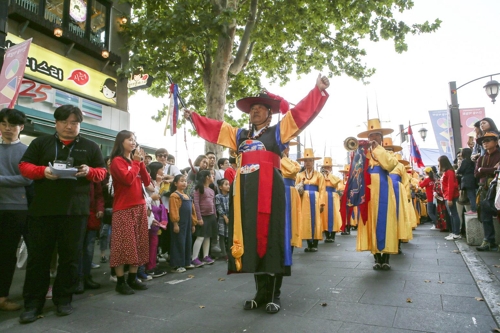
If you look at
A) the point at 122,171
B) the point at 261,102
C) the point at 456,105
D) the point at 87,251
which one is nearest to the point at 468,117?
A: the point at 456,105

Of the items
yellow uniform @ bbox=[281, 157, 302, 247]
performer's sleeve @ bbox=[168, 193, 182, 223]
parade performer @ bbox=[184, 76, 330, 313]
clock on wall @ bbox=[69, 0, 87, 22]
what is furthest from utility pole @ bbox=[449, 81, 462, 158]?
clock on wall @ bbox=[69, 0, 87, 22]

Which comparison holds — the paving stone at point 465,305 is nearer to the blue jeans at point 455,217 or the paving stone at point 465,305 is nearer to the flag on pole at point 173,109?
the flag on pole at point 173,109

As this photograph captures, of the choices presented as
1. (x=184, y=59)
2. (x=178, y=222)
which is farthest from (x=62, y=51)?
(x=178, y=222)

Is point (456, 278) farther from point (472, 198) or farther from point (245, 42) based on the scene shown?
point (245, 42)

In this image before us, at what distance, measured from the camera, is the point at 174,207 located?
18.1 feet

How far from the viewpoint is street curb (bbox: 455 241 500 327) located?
3.18 meters

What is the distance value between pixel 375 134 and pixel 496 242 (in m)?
3.50

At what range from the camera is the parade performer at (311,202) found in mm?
7539

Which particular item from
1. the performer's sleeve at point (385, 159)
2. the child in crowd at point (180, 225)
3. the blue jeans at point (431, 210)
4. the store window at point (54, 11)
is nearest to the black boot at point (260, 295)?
the child in crowd at point (180, 225)

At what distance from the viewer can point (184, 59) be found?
12391mm

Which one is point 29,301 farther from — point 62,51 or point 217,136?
point 62,51

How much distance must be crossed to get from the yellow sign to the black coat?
1151 cm

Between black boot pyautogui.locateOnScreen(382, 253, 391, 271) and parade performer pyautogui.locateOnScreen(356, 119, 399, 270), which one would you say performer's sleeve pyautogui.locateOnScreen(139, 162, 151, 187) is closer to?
parade performer pyautogui.locateOnScreen(356, 119, 399, 270)

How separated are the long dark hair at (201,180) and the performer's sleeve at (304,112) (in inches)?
124
